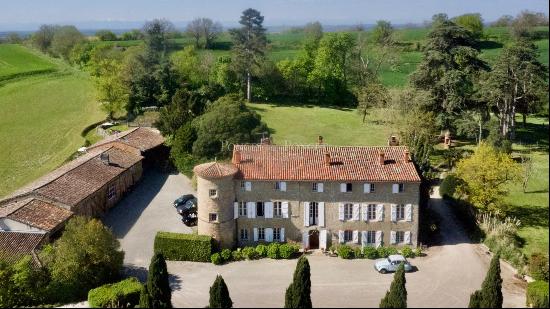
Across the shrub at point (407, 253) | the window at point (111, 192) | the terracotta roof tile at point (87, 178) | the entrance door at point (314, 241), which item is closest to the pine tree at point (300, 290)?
the entrance door at point (314, 241)

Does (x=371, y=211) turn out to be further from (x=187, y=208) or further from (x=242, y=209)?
(x=187, y=208)

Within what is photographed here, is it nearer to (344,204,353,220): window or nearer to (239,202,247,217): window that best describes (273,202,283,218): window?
(239,202,247,217): window

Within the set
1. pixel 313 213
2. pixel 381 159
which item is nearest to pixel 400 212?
pixel 381 159

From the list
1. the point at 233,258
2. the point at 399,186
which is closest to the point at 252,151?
the point at 233,258

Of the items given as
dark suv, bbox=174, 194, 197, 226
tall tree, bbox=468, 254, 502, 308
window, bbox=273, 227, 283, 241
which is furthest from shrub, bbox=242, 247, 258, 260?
tall tree, bbox=468, 254, 502, 308

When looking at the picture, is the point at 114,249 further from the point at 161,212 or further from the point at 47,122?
the point at 47,122

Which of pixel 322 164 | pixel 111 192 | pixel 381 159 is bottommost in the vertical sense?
pixel 111 192
